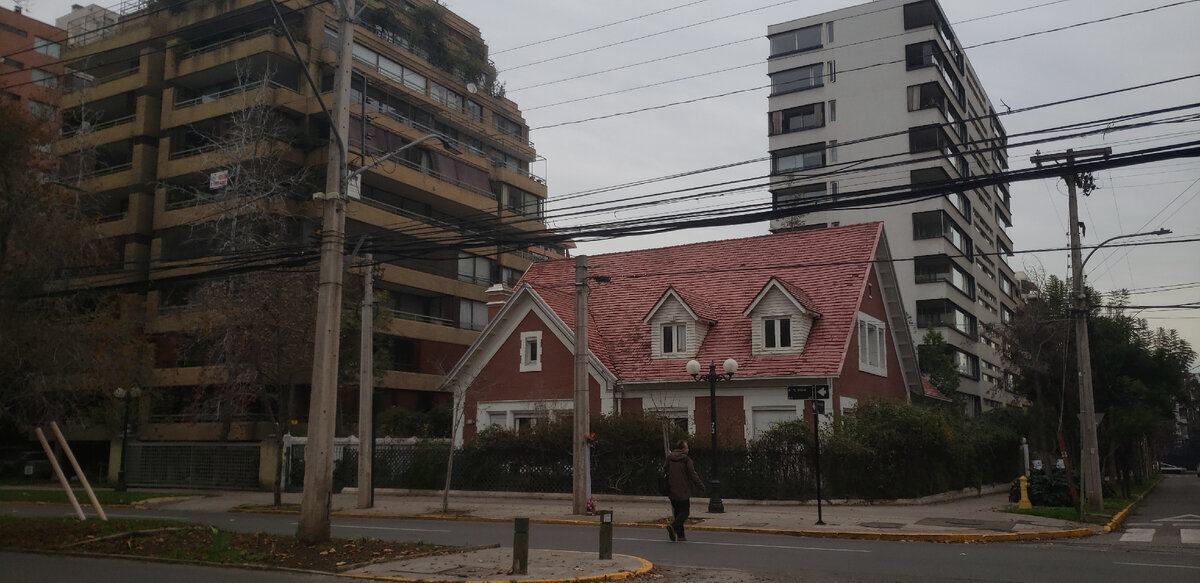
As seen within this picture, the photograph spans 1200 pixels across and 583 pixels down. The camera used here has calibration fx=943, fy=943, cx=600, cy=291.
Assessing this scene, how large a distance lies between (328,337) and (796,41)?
5815 centimetres

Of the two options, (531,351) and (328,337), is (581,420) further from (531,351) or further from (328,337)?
(531,351)

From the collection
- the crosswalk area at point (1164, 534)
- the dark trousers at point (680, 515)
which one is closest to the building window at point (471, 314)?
the dark trousers at point (680, 515)

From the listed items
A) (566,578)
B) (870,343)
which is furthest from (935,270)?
(566,578)

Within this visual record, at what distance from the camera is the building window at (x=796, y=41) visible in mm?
66062

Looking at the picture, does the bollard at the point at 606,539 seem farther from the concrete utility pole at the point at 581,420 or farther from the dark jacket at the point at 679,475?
the concrete utility pole at the point at 581,420

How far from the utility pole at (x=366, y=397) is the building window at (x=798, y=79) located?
46.5 metres

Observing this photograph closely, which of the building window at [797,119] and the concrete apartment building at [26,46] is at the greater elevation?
the concrete apartment building at [26,46]

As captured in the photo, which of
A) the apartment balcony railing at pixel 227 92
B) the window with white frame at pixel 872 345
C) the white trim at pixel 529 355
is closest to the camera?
the window with white frame at pixel 872 345

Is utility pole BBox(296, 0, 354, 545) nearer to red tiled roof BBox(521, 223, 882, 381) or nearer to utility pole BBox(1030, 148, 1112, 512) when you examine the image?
red tiled roof BBox(521, 223, 882, 381)

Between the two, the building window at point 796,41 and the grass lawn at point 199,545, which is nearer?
the grass lawn at point 199,545

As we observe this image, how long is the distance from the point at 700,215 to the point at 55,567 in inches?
487

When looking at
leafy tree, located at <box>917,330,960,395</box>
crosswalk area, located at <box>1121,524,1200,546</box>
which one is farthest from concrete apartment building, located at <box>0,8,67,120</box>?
crosswalk area, located at <box>1121,524,1200,546</box>

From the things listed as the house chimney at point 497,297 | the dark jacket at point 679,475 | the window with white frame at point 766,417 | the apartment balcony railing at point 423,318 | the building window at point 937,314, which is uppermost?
the building window at point 937,314

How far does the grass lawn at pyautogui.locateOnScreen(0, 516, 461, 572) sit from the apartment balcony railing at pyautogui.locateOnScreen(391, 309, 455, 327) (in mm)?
29740
